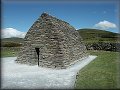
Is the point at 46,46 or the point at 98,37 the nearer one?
the point at 46,46

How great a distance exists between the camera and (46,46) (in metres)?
21.6

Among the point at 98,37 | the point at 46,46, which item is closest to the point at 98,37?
the point at 98,37

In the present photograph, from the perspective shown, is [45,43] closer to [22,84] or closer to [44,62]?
[44,62]

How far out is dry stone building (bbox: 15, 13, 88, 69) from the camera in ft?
68.4

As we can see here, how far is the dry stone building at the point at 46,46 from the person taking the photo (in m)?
20.9

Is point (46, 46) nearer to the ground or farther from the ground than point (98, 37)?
nearer to the ground

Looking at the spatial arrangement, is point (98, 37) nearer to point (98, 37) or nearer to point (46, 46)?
point (98, 37)

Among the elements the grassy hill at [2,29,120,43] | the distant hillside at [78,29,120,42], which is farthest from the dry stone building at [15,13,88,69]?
the distant hillside at [78,29,120,42]

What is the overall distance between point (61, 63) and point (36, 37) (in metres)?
4.24

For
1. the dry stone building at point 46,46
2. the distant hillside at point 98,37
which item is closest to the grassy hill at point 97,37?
the distant hillside at point 98,37

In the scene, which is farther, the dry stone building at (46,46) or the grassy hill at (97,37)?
the grassy hill at (97,37)

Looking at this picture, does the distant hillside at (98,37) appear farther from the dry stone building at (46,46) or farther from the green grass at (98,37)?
the dry stone building at (46,46)

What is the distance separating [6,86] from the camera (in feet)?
44.5

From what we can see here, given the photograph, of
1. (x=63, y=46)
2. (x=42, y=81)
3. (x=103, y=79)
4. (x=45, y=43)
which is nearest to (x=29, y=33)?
(x=45, y=43)
